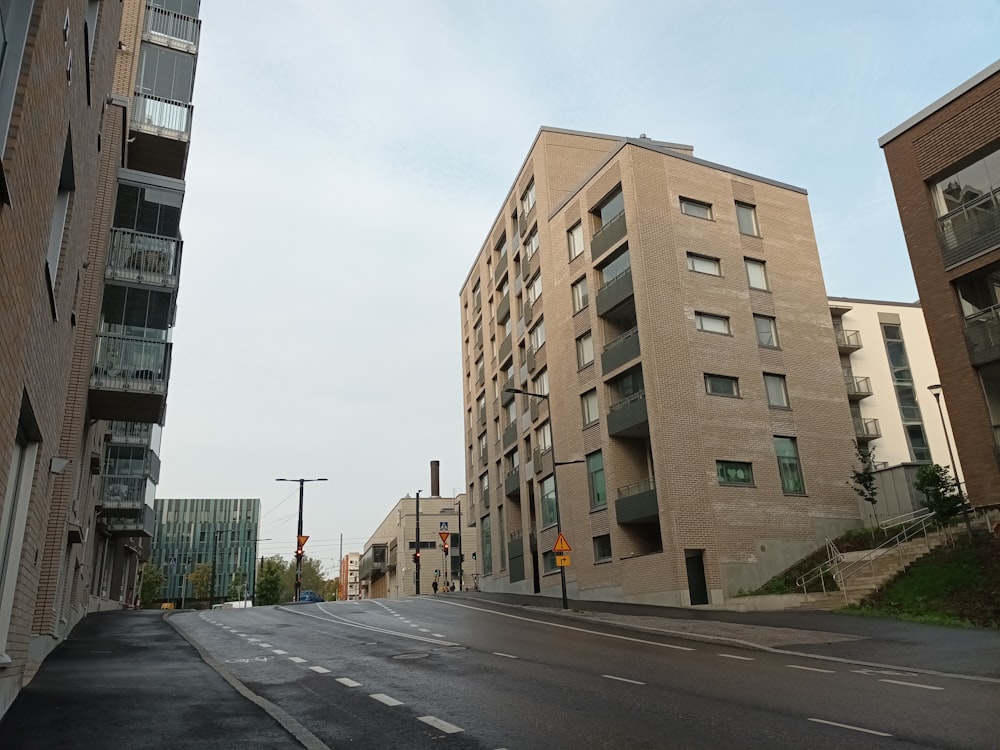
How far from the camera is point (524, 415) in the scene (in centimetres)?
4469

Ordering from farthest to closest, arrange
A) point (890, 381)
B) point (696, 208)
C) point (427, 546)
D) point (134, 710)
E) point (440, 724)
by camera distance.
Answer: point (427, 546)
point (890, 381)
point (696, 208)
point (134, 710)
point (440, 724)

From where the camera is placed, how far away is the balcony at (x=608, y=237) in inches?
1340

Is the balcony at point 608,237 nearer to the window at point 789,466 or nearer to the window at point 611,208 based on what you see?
the window at point 611,208

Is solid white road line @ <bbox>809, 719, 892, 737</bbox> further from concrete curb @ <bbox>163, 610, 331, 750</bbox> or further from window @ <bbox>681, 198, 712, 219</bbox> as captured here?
window @ <bbox>681, 198, 712, 219</bbox>

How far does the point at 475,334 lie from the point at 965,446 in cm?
4107

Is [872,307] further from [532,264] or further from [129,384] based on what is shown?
[129,384]

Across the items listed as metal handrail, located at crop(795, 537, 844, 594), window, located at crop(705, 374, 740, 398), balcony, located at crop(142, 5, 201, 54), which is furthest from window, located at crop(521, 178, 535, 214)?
metal handrail, located at crop(795, 537, 844, 594)

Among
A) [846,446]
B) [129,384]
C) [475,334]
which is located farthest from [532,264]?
[129,384]

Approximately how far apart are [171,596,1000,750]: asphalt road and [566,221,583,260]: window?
23.4 meters

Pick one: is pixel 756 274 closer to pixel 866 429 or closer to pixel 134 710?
pixel 866 429

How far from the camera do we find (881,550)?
2589cm

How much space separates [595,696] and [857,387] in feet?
137

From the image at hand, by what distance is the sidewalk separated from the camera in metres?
7.69

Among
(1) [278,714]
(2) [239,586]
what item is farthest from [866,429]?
(2) [239,586]
